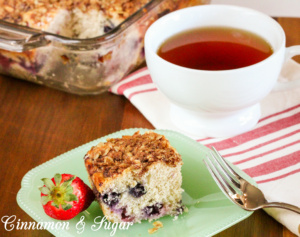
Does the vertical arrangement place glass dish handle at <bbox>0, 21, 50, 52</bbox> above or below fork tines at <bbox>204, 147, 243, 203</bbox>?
above

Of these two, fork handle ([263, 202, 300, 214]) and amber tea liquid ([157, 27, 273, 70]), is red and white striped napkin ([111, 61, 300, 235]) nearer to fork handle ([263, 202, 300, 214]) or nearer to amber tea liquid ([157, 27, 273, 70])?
fork handle ([263, 202, 300, 214])

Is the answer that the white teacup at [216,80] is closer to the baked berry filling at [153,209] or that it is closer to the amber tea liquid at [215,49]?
the amber tea liquid at [215,49]

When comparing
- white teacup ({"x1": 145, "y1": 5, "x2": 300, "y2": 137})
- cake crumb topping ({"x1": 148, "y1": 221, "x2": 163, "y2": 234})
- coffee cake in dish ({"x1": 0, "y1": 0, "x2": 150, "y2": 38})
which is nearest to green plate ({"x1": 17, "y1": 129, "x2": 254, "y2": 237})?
cake crumb topping ({"x1": 148, "y1": 221, "x2": 163, "y2": 234})

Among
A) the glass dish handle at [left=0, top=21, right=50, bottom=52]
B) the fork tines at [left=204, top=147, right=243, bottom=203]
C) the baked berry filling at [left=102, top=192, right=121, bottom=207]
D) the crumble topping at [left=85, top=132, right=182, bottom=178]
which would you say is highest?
the glass dish handle at [left=0, top=21, right=50, bottom=52]

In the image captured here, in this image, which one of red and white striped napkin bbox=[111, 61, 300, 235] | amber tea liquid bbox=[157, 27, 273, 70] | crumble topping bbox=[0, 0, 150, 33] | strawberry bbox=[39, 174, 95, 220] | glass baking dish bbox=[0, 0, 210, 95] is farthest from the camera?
crumble topping bbox=[0, 0, 150, 33]

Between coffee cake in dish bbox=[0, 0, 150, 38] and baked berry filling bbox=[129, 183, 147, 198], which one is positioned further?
coffee cake in dish bbox=[0, 0, 150, 38]

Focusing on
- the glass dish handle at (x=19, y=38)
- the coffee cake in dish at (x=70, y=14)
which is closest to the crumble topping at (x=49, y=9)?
the coffee cake in dish at (x=70, y=14)

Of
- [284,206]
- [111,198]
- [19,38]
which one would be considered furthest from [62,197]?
[19,38]

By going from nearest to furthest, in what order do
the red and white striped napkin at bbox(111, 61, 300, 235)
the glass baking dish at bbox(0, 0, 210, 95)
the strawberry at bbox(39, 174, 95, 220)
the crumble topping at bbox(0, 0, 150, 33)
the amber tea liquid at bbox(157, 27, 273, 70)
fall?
the strawberry at bbox(39, 174, 95, 220), the red and white striped napkin at bbox(111, 61, 300, 235), the amber tea liquid at bbox(157, 27, 273, 70), the glass baking dish at bbox(0, 0, 210, 95), the crumble topping at bbox(0, 0, 150, 33)
